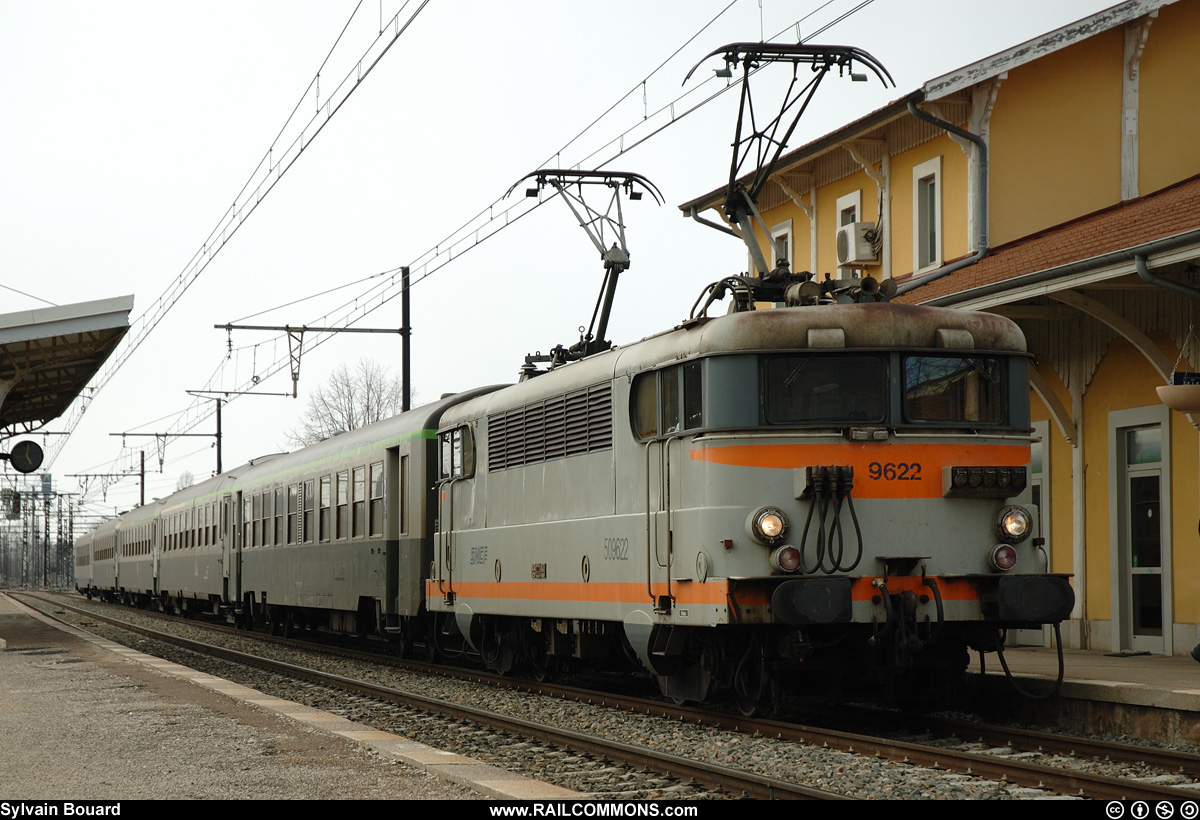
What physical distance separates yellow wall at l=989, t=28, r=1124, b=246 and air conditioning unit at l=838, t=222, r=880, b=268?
2528 mm

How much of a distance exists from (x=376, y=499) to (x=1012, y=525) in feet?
33.5

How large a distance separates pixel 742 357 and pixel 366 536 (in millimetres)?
9865

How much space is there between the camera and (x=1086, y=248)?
45.8 ft

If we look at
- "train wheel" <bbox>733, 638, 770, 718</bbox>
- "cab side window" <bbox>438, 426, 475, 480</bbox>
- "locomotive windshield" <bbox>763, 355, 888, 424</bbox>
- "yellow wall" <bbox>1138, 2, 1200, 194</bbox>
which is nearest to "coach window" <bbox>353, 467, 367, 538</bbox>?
"cab side window" <bbox>438, 426, 475, 480</bbox>

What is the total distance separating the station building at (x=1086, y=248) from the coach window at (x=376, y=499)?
7.10 m

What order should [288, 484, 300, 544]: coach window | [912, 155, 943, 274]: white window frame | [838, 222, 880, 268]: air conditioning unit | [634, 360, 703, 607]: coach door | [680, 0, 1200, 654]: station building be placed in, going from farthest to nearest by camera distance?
[288, 484, 300, 544]: coach window < [838, 222, 880, 268]: air conditioning unit < [912, 155, 943, 274]: white window frame < [680, 0, 1200, 654]: station building < [634, 360, 703, 607]: coach door

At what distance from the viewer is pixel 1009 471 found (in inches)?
401

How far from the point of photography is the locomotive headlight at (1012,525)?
33.5 ft

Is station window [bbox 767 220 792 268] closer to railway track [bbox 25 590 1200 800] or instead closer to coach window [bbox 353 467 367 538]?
coach window [bbox 353 467 367 538]

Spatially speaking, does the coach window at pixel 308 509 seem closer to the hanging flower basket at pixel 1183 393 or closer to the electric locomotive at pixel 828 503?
the electric locomotive at pixel 828 503

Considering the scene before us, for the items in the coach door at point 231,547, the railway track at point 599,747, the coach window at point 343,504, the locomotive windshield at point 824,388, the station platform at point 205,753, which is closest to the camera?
the station platform at point 205,753

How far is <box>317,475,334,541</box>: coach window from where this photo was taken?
2122 cm

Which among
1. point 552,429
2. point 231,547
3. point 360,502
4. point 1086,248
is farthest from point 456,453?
point 231,547

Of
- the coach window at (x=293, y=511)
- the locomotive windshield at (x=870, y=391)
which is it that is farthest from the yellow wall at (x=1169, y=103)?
the coach window at (x=293, y=511)
